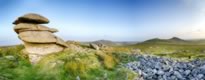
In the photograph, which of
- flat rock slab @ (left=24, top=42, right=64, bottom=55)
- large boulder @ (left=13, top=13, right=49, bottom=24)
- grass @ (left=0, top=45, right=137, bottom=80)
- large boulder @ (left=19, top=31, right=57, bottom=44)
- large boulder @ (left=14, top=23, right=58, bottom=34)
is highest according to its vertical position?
large boulder @ (left=13, top=13, right=49, bottom=24)

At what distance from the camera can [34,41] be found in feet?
86.1

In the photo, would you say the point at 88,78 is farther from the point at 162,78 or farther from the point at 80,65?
the point at 162,78

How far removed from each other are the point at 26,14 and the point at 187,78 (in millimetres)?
15865

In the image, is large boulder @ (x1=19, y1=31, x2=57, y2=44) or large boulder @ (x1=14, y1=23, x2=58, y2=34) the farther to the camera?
large boulder @ (x1=14, y1=23, x2=58, y2=34)

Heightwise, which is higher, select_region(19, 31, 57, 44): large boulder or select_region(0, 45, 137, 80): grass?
select_region(19, 31, 57, 44): large boulder

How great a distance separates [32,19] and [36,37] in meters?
1.95

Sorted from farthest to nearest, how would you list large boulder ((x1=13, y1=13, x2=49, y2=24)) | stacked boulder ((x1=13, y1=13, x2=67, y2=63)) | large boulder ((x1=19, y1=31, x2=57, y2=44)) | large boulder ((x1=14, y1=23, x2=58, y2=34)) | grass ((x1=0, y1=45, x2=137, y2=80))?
large boulder ((x1=13, y1=13, x2=49, y2=24)) → large boulder ((x1=14, y1=23, x2=58, y2=34)) → stacked boulder ((x1=13, y1=13, x2=67, y2=63)) → large boulder ((x1=19, y1=31, x2=57, y2=44)) → grass ((x1=0, y1=45, x2=137, y2=80))

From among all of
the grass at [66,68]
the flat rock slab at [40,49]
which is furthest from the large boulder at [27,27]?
the grass at [66,68]

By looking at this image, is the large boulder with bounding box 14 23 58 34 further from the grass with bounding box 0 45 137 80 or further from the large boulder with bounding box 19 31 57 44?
the grass with bounding box 0 45 137 80

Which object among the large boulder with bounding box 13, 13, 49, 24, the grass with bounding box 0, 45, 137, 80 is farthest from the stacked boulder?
the grass with bounding box 0, 45, 137, 80

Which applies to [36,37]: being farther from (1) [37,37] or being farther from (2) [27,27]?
(2) [27,27]

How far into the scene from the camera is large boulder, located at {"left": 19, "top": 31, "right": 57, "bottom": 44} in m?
26.4

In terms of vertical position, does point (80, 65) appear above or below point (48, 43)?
below

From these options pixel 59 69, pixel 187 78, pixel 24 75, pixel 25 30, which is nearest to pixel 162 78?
pixel 187 78
